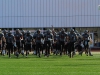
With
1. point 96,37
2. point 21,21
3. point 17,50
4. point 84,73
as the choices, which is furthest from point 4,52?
point 96,37

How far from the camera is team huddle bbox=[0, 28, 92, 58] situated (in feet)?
81.6

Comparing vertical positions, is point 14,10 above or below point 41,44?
above

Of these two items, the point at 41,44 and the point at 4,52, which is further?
the point at 4,52

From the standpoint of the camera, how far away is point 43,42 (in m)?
25.8

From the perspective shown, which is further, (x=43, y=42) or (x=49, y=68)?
(x=43, y=42)

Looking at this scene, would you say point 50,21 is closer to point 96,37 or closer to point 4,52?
point 96,37

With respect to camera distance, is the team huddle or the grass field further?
the team huddle

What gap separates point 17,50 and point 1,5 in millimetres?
22349

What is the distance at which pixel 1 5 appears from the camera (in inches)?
1876

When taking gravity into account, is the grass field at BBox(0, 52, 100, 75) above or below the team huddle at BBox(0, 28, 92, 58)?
below

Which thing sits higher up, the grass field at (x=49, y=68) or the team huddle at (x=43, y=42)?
the team huddle at (x=43, y=42)

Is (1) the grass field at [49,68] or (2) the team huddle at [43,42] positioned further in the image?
(2) the team huddle at [43,42]

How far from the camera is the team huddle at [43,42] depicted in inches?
979

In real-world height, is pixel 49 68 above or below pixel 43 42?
below
